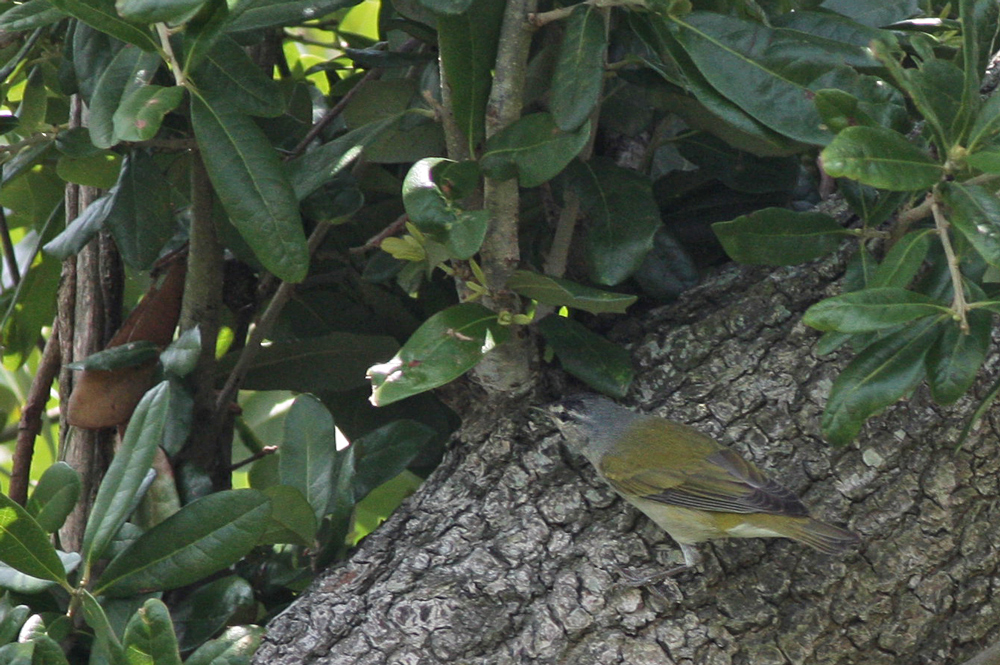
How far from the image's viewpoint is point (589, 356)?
7.18ft

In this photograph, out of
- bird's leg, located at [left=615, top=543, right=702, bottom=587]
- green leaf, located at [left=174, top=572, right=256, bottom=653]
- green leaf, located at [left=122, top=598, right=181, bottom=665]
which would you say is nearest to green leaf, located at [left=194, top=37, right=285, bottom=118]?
green leaf, located at [left=174, top=572, right=256, bottom=653]

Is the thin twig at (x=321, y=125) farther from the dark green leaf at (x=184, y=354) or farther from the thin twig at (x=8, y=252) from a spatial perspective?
the thin twig at (x=8, y=252)

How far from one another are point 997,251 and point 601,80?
744mm

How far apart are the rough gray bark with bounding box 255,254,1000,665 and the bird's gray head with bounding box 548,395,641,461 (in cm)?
5

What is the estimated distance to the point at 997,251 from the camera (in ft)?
5.16

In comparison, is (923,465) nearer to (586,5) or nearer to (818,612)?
(818,612)

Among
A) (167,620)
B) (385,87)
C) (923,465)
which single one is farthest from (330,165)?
(923,465)

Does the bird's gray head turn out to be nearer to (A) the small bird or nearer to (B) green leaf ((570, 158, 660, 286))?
(A) the small bird

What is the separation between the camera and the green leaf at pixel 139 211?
2.28 meters

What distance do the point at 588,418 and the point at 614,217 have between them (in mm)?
466

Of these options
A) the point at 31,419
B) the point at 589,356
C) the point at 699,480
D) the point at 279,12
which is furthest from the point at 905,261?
the point at 31,419

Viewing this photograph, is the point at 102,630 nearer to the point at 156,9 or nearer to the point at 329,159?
the point at 329,159

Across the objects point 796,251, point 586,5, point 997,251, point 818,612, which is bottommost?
point 818,612

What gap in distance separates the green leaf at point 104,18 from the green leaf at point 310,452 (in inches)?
34.3
